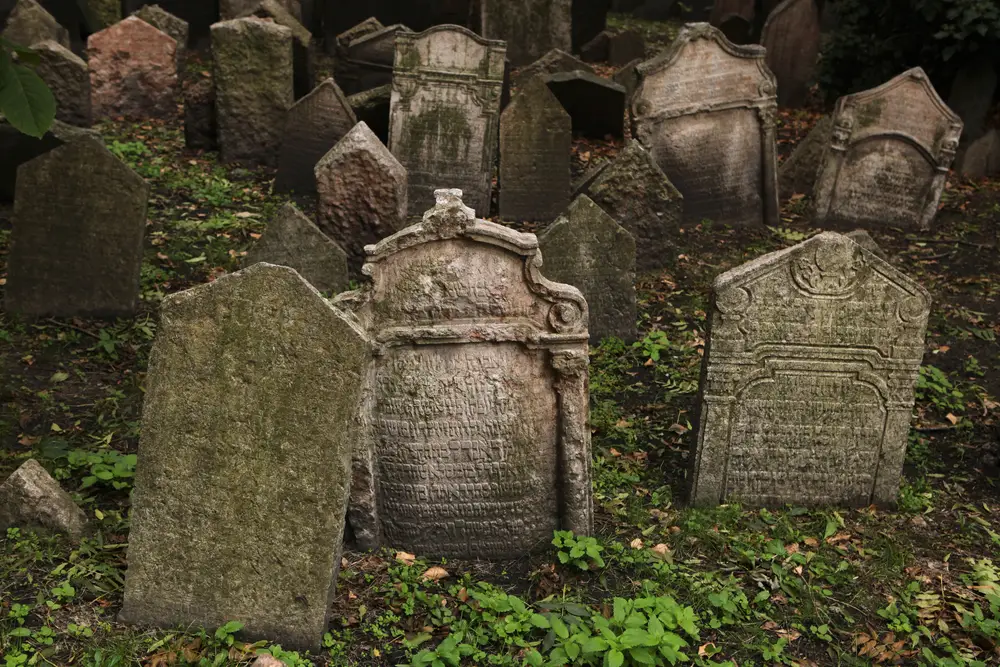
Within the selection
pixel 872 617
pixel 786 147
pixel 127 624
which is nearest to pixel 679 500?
pixel 872 617

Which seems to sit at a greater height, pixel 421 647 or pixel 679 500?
pixel 679 500

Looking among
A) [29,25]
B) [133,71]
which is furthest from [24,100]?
[29,25]

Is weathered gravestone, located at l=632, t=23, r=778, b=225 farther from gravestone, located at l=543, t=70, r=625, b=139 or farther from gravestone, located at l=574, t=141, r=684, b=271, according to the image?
gravestone, located at l=543, t=70, r=625, b=139

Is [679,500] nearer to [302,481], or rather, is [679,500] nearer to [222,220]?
[302,481]

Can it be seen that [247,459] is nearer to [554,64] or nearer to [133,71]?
[133,71]

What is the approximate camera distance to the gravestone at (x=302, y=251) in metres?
7.91

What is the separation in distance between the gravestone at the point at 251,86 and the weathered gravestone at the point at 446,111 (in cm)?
133

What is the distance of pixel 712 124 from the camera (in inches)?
405

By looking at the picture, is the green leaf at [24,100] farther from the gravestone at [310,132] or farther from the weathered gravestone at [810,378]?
the gravestone at [310,132]

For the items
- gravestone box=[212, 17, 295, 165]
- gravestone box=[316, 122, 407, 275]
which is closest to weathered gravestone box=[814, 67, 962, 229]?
gravestone box=[316, 122, 407, 275]

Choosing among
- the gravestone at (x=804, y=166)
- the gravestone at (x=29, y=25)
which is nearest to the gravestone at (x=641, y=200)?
the gravestone at (x=804, y=166)

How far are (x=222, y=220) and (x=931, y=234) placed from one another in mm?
6626

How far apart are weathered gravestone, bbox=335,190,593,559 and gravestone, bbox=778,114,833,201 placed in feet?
21.4

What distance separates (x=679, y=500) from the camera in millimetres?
6141
